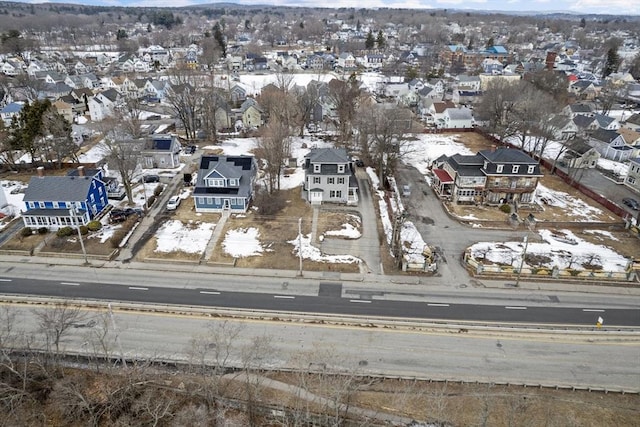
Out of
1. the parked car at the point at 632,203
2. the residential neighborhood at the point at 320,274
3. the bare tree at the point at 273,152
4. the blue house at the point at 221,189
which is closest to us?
the residential neighborhood at the point at 320,274

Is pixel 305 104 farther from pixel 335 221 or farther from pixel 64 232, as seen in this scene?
pixel 64 232

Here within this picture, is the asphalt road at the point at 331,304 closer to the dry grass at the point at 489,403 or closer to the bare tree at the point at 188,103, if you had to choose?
the dry grass at the point at 489,403

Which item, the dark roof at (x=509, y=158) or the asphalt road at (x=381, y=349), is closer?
the asphalt road at (x=381, y=349)

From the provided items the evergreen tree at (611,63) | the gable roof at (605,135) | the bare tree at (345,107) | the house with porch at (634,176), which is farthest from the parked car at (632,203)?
the evergreen tree at (611,63)

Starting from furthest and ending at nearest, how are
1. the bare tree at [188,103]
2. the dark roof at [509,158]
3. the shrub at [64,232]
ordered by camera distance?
the bare tree at [188,103] < the dark roof at [509,158] < the shrub at [64,232]

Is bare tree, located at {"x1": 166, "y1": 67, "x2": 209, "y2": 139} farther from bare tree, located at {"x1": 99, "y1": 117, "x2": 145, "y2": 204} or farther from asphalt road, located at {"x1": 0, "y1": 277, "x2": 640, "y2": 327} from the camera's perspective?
asphalt road, located at {"x1": 0, "y1": 277, "x2": 640, "y2": 327}

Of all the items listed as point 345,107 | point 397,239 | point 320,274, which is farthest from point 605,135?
point 320,274

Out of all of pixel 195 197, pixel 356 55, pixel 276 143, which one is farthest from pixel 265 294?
pixel 356 55

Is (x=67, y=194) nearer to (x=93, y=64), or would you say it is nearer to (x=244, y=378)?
→ (x=244, y=378)
